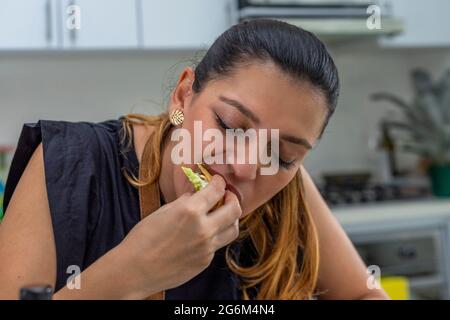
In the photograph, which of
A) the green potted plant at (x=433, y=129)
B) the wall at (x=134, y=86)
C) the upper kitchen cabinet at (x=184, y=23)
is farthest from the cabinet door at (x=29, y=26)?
the green potted plant at (x=433, y=129)

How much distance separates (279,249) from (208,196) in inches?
14.1

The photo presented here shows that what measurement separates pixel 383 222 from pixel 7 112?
128 centimetres

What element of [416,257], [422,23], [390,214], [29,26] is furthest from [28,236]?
[422,23]

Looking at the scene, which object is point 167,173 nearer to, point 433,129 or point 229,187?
point 229,187

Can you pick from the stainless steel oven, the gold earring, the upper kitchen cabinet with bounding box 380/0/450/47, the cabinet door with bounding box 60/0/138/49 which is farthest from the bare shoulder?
the upper kitchen cabinet with bounding box 380/0/450/47

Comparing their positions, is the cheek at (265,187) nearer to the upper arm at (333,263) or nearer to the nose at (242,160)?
the nose at (242,160)

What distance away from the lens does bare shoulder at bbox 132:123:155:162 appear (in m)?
0.86

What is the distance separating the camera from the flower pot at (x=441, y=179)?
6.94ft

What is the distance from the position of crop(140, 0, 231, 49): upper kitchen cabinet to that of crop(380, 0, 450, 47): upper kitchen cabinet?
24.7 inches

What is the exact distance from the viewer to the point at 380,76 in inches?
97.1

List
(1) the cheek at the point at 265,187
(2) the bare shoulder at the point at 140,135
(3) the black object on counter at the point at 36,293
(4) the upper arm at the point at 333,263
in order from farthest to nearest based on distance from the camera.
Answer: (4) the upper arm at the point at 333,263 → (2) the bare shoulder at the point at 140,135 → (1) the cheek at the point at 265,187 → (3) the black object on counter at the point at 36,293

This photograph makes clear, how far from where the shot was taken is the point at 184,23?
1922mm

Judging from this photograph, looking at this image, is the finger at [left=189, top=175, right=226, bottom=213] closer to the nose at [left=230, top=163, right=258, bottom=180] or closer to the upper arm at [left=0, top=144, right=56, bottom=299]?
the nose at [left=230, top=163, right=258, bottom=180]

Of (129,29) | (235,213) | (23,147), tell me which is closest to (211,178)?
(235,213)
